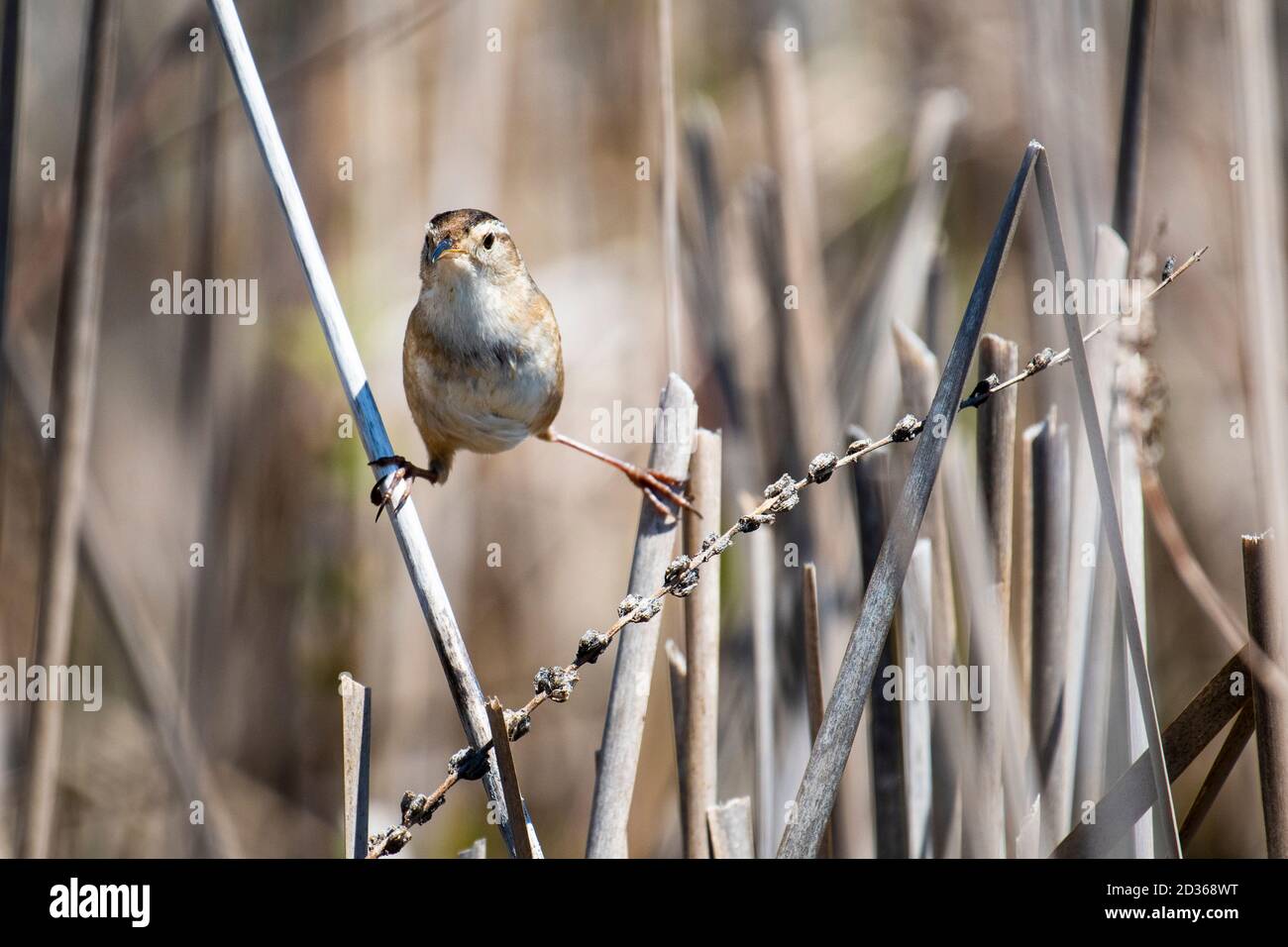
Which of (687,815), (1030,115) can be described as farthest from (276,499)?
(1030,115)

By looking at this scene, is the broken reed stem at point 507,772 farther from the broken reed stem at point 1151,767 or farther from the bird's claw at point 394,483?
the broken reed stem at point 1151,767

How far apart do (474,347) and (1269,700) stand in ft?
4.97

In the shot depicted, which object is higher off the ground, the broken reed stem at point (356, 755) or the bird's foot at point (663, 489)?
the bird's foot at point (663, 489)

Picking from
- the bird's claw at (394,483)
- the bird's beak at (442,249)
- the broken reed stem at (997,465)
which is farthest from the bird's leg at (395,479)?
the broken reed stem at (997,465)

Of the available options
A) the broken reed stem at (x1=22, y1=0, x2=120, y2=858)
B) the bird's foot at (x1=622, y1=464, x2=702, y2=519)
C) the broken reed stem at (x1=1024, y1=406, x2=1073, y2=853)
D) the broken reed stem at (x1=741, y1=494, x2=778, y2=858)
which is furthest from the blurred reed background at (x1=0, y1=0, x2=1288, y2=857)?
the bird's foot at (x1=622, y1=464, x2=702, y2=519)

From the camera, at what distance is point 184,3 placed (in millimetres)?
2559

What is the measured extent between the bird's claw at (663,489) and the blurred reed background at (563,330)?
50cm

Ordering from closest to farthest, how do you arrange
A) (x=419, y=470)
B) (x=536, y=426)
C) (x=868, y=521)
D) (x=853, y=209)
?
1. (x=868, y=521)
2. (x=419, y=470)
3. (x=536, y=426)
4. (x=853, y=209)

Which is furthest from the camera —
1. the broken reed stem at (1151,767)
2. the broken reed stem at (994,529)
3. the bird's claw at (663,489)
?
A: the bird's claw at (663,489)

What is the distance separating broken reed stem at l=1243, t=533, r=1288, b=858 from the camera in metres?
1.42

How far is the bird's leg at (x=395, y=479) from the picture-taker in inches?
65.2

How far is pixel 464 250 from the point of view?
77.1 inches

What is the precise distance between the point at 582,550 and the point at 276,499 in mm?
901

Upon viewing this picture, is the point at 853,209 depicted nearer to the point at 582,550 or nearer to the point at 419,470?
the point at 582,550
